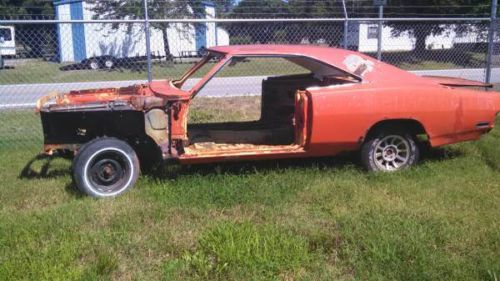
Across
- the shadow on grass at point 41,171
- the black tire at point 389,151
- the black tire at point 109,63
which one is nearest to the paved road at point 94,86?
the black tire at point 109,63

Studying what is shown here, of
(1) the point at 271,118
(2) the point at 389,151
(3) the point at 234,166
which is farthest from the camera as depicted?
(1) the point at 271,118

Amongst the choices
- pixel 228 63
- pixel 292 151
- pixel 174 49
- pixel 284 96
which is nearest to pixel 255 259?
pixel 292 151

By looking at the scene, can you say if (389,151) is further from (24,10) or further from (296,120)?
(24,10)

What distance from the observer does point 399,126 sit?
6.09m

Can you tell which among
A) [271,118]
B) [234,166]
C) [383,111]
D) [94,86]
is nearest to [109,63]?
[94,86]

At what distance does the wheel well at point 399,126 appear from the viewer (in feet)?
19.7

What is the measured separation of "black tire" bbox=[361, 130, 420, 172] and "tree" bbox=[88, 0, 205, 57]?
1281 cm

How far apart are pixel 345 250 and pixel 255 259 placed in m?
0.68

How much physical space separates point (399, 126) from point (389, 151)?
30 cm

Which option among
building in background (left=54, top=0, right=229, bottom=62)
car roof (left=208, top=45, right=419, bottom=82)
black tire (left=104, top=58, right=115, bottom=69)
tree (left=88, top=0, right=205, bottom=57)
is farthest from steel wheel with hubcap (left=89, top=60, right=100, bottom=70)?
car roof (left=208, top=45, right=419, bottom=82)

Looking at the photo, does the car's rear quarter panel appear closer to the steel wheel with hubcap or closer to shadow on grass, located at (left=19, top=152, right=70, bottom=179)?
shadow on grass, located at (left=19, top=152, right=70, bottom=179)

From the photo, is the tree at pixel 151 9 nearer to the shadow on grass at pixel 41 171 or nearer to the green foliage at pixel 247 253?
the shadow on grass at pixel 41 171

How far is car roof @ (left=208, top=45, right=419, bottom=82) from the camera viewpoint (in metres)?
5.94

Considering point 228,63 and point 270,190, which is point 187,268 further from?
point 228,63
